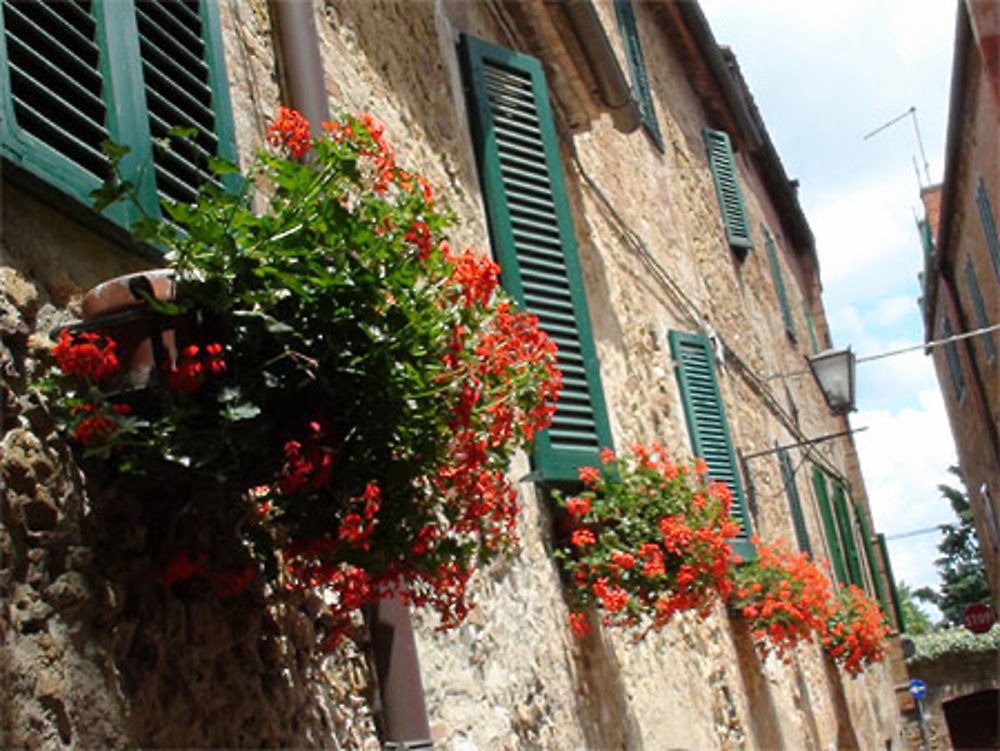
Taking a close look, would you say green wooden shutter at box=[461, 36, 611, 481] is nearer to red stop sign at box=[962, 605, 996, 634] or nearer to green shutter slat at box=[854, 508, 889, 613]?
green shutter slat at box=[854, 508, 889, 613]

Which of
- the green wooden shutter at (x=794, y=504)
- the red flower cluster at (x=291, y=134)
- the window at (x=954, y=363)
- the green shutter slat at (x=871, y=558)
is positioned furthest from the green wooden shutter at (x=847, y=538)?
the red flower cluster at (x=291, y=134)

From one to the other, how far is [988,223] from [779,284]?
2504 millimetres

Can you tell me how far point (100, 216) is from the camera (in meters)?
3.27

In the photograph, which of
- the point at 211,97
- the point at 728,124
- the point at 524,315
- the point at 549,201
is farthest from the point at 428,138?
the point at 728,124

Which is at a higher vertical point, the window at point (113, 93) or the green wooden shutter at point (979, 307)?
the green wooden shutter at point (979, 307)

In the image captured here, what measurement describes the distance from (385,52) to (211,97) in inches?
82.5

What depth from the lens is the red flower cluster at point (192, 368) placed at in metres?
2.84

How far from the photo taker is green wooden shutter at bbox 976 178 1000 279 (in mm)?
15614

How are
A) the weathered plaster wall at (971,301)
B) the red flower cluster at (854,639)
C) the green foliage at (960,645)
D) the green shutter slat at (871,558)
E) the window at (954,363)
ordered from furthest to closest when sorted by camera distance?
1. the green foliage at (960,645)
2. the window at (954,363)
3. the green shutter slat at (871,558)
4. the weathered plaster wall at (971,301)
5. the red flower cluster at (854,639)

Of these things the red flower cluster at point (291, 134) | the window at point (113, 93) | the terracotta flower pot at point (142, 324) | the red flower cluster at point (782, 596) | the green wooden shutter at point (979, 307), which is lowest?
the red flower cluster at point (782, 596)

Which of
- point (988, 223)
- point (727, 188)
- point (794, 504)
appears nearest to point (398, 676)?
point (794, 504)

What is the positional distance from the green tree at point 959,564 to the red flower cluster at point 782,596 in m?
36.5

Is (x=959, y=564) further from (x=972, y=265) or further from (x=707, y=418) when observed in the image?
(x=707, y=418)

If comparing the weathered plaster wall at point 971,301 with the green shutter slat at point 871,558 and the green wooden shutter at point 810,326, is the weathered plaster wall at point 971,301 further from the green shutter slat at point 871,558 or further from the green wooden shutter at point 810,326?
the green shutter slat at point 871,558
